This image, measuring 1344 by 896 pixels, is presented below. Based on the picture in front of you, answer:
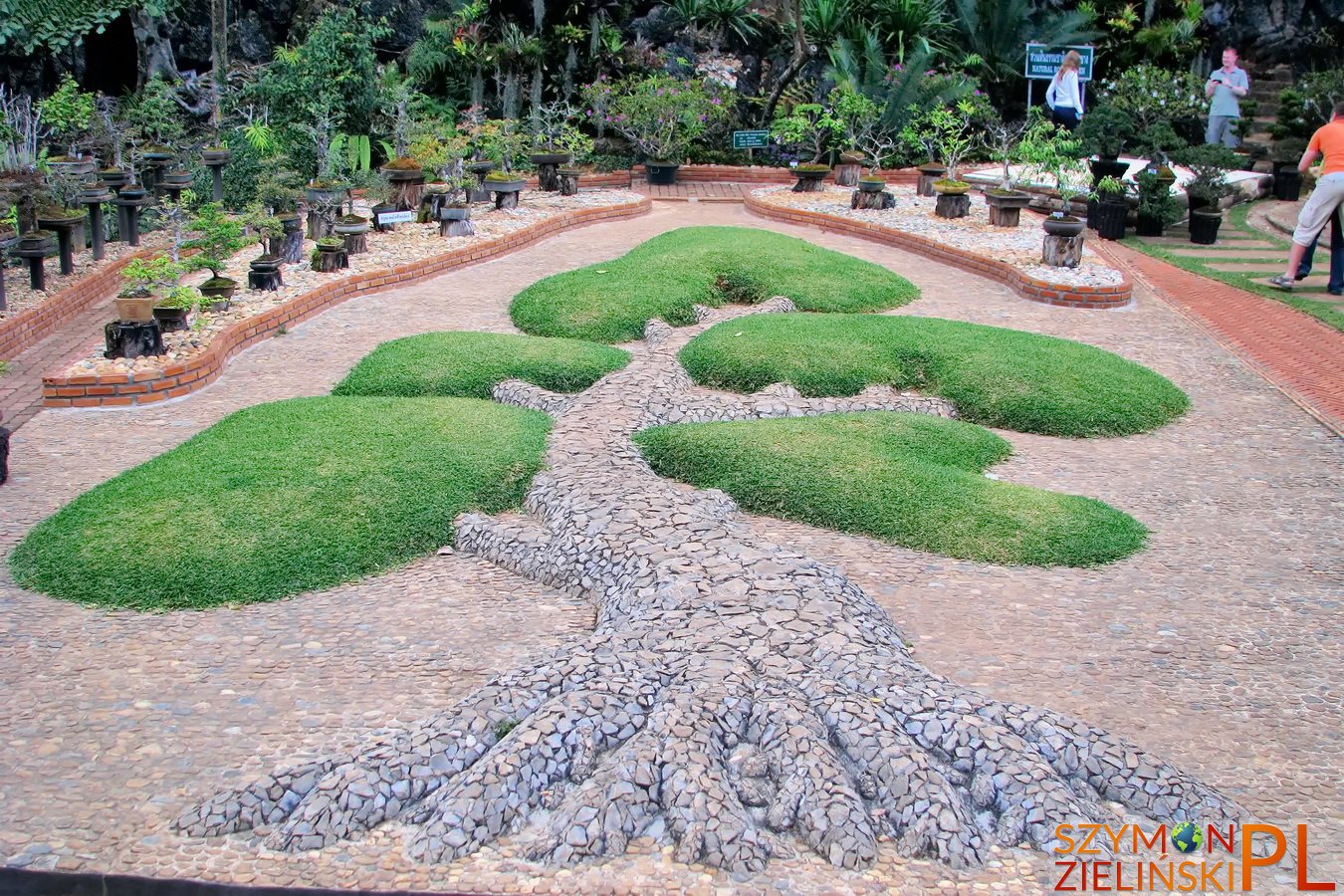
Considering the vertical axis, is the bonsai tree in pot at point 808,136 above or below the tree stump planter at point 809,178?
above

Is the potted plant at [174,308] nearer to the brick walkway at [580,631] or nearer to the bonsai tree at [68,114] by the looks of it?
the brick walkway at [580,631]

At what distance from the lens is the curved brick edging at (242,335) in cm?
827

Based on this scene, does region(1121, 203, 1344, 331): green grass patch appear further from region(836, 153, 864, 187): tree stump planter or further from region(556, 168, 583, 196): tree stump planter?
region(556, 168, 583, 196): tree stump planter

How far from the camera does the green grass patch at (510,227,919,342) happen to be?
10.4m

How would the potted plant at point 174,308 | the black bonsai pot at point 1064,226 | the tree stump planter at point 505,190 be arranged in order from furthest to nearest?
the tree stump planter at point 505,190 < the black bonsai pot at point 1064,226 < the potted plant at point 174,308

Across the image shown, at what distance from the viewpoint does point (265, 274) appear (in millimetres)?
10742

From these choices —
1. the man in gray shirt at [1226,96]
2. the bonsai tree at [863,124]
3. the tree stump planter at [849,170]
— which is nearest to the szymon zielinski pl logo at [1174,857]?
the bonsai tree at [863,124]

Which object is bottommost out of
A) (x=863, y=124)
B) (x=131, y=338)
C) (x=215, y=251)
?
(x=131, y=338)

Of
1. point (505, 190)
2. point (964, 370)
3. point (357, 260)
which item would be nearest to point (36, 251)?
point (357, 260)

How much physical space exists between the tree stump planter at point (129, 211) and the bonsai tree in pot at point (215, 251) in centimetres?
204

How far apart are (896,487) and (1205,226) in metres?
9.76

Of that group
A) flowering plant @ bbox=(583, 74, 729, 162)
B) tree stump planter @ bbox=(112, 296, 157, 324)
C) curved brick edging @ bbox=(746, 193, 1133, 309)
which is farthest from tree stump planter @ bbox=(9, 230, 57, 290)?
flowering plant @ bbox=(583, 74, 729, 162)

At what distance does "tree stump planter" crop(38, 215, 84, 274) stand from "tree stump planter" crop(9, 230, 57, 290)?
0.21m

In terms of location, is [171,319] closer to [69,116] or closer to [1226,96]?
[69,116]
